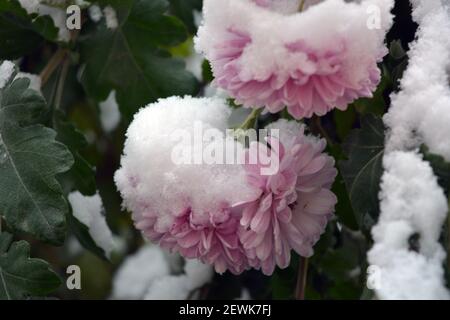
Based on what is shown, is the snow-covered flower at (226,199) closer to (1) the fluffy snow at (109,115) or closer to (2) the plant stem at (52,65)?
(2) the plant stem at (52,65)

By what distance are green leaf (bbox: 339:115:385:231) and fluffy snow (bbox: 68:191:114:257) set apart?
15.3 inches

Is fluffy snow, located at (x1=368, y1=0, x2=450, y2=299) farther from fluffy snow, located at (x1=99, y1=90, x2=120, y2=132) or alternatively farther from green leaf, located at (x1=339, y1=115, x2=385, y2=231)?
fluffy snow, located at (x1=99, y1=90, x2=120, y2=132)

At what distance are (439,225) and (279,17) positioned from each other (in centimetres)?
25

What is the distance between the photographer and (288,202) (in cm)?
77

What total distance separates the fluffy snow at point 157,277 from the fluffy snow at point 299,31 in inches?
21.1

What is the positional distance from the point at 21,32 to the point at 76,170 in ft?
0.79

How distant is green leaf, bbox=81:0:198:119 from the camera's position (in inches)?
41.6

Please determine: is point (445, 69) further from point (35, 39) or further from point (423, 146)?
point (35, 39)

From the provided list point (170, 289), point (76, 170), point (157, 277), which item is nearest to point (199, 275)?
point (170, 289)

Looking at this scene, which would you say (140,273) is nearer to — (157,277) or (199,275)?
(157,277)

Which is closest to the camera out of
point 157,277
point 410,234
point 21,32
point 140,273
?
point 410,234

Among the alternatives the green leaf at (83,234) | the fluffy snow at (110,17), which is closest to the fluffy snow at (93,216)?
the green leaf at (83,234)

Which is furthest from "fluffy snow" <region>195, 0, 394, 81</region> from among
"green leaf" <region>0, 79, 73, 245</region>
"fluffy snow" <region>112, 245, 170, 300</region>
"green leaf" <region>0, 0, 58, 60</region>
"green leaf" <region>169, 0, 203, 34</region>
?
"fluffy snow" <region>112, 245, 170, 300</region>
